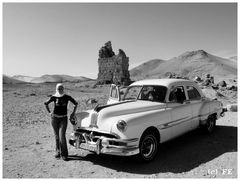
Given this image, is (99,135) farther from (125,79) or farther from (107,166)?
(125,79)

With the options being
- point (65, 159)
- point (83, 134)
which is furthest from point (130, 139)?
point (65, 159)

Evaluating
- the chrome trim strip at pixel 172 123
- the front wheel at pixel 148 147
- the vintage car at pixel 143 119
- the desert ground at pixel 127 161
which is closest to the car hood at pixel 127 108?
the vintage car at pixel 143 119

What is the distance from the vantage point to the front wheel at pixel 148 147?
17.4ft

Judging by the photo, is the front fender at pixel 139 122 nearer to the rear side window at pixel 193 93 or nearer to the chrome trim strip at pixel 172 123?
Result: the chrome trim strip at pixel 172 123

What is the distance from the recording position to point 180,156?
232 inches

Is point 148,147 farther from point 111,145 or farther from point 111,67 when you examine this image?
point 111,67

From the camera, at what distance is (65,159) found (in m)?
5.79

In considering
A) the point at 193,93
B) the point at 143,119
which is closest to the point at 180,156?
the point at 143,119

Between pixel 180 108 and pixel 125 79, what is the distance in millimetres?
33354

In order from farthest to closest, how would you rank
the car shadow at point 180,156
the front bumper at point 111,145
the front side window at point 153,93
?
1. the front side window at point 153,93
2. the car shadow at point 180,156
3. the front bumper at point 111,145

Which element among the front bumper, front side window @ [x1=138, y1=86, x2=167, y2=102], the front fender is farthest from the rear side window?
the front bumper

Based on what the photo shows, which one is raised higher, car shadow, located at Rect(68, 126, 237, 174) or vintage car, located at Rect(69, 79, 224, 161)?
vintage car, located at Rect(69, 79, 224, 161)

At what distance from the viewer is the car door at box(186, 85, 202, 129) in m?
7.10

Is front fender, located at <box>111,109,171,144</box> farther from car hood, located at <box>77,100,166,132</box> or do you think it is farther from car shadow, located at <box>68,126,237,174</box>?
car shadow, located at <box>68,126,237,174</box>
